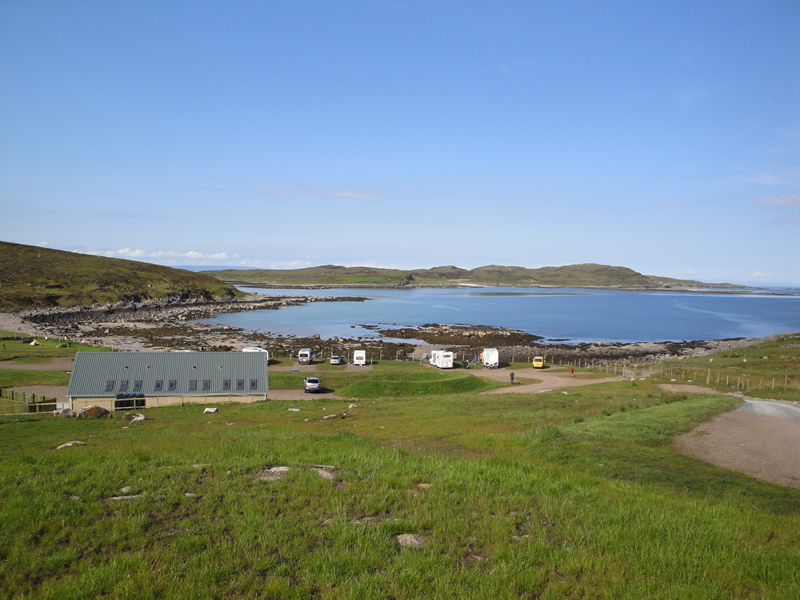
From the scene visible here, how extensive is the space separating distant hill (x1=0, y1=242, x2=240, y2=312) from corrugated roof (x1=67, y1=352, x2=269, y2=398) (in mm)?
101517

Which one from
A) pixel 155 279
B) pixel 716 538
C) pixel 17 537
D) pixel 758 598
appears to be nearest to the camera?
pixel 758 598

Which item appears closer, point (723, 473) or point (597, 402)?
point (723, 473)

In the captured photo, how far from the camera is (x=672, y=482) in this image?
12.6 meters

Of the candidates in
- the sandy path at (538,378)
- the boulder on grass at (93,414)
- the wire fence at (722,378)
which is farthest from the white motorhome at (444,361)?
the boulder on grass at (93,414)

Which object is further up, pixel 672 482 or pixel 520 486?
pixel 520 486

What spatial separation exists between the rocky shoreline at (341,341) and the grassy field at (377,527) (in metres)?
58.6

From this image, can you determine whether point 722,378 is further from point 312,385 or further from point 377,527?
point 377,527

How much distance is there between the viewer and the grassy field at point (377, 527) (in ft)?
20.3

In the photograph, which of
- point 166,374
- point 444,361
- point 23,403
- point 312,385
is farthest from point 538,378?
point 23,403

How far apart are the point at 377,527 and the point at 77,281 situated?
16925cm

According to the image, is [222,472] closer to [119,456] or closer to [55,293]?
[119,456]

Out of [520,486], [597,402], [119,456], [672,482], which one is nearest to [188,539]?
[119,456]

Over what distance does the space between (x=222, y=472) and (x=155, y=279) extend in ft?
593

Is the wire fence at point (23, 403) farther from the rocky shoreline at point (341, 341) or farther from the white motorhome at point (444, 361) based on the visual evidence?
the white motorhome at point (444, 361)
